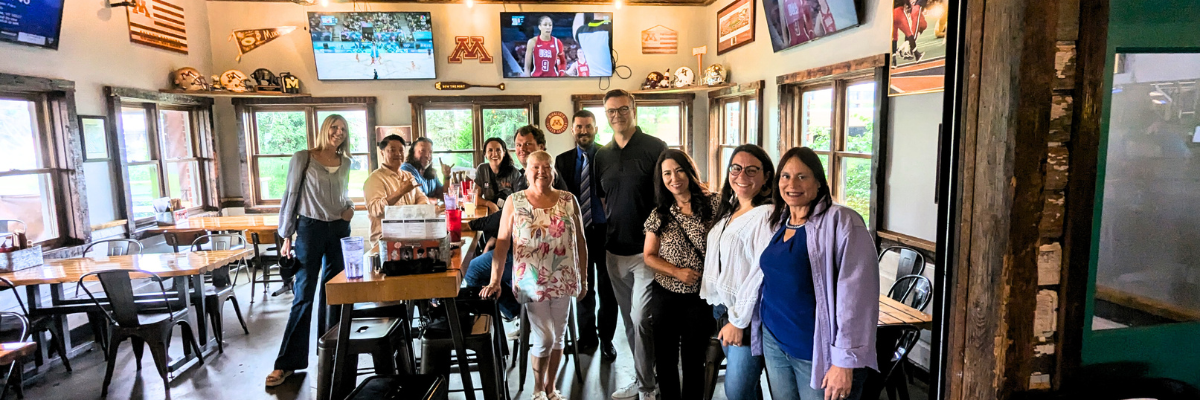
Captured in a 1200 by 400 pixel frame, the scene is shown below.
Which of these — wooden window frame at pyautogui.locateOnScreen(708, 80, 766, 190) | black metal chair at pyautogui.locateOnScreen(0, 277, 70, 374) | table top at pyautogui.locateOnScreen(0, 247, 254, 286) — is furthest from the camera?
wooden window frame at pyautogui.locateOnScreen(708, 80, 766, 190)

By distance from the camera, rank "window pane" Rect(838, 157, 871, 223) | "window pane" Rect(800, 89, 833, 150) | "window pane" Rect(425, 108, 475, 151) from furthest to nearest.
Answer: "window pane" Rect(425, 108, 475, 151) → "window pane" Rect(800, 89, 833, 150) → "window pane" Rect(838, 157, 871, 223)

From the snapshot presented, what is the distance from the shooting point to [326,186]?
3275mm

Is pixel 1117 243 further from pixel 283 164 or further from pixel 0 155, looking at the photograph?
pixel 283 164

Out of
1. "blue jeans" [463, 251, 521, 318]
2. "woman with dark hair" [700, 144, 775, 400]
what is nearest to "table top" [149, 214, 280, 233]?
"blue jeans" [463, 251, 521, 318]

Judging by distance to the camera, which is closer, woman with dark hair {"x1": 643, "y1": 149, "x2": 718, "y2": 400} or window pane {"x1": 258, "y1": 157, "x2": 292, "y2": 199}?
woman with dark hair {"x1": 643, "y1": 149, "x2": 718, "y2": 400}

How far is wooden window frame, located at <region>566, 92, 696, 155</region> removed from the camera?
22.5 ft

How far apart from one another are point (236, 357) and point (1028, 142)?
4.42 meters

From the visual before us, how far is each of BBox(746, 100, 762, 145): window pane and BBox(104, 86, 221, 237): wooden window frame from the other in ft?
18.3

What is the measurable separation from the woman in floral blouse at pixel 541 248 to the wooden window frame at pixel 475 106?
4227 millimetres

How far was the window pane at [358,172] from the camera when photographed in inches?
269

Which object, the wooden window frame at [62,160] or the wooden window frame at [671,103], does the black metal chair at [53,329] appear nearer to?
the wooden window frame at [62,160]

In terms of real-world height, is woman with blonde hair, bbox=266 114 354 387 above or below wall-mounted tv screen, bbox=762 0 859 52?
below

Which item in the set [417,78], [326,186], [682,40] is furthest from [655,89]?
[326,186]

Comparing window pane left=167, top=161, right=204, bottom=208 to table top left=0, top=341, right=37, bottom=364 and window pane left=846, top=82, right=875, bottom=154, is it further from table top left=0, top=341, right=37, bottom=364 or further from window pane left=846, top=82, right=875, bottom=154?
window pane left=846, top=82, right=875, bottom=154
